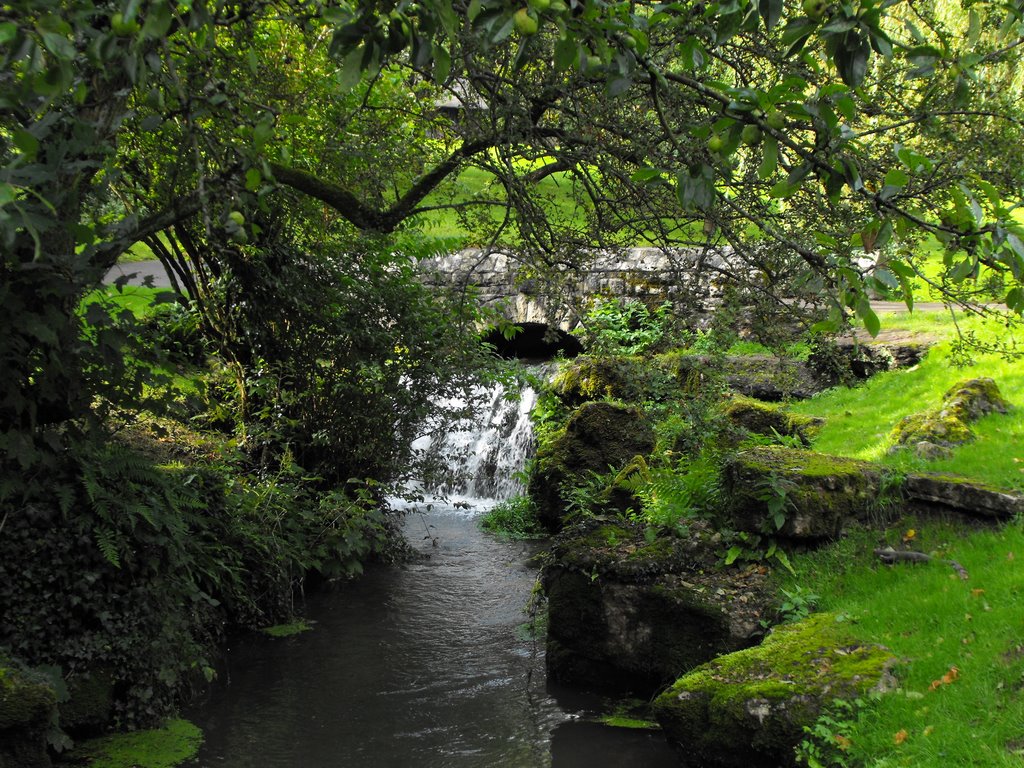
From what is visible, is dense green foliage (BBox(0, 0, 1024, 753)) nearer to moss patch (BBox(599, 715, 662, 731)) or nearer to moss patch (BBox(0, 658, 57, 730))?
moss patch (BBox(0, 658, 57, 730))

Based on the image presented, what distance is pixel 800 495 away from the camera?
22.6 ft

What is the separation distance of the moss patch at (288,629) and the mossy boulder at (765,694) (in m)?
4.21

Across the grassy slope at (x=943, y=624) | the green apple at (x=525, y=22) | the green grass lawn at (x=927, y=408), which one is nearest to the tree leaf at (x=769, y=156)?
the green apple at (x=525, y=22)

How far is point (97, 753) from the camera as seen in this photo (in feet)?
18.7

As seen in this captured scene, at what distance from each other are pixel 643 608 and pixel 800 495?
5.32 ft

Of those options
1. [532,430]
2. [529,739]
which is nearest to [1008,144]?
[529,739]

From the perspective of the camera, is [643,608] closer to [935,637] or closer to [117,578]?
[935,637]

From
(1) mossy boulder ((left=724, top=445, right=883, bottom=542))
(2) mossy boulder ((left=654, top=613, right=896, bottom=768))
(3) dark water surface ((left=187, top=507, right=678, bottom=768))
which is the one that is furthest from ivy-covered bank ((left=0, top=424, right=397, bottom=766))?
(1) mossy boulder ((left=724, top=445, right=883, bottom=542))

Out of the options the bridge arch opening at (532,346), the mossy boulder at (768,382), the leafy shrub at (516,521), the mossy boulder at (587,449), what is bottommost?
the leafy shrub at (516,521)

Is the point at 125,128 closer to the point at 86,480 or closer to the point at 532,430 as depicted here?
the point at 86,480

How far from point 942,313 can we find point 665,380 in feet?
38.1

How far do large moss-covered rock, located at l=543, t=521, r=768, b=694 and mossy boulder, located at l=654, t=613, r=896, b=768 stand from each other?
69 centimetres

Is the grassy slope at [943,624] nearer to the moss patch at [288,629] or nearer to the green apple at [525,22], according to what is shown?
the green apple at [525,22]

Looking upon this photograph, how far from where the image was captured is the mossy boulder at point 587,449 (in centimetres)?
1220
